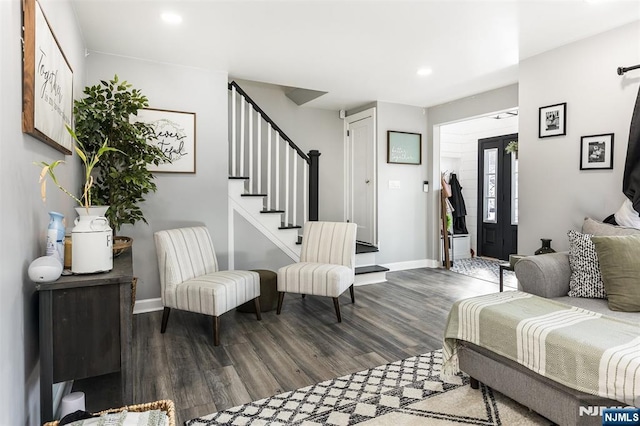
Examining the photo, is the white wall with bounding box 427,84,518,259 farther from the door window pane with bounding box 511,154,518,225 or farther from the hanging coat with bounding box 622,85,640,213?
the hanging coat with bounding box 622,85,640,213

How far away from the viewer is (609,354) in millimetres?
1437

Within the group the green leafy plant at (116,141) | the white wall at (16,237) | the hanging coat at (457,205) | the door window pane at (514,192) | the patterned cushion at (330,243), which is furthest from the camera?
the hanging coat at (457,205)

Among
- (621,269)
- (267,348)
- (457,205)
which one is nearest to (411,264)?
(457,205)

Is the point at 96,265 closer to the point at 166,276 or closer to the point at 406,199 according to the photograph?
the point at 166,276

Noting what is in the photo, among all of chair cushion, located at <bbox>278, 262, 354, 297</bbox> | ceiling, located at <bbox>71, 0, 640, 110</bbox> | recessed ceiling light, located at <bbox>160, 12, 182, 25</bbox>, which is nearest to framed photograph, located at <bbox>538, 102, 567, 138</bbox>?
Answer: ceiling, located at <bbox>71, 0, 640, 110</bbox>

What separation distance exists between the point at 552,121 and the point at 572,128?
0.19 m

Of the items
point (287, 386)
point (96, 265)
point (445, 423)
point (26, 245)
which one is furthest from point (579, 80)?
point (26, 245)

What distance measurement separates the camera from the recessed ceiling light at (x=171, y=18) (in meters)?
2.67

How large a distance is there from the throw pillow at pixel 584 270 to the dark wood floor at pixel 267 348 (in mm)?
1022

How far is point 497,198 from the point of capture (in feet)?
20.7

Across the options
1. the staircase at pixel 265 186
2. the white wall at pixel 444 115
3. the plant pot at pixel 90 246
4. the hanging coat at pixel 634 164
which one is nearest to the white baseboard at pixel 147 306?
the staircase at pixel 265 186

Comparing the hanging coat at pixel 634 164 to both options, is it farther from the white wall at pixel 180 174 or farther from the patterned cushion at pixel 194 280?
the white wall at pixel 180 174

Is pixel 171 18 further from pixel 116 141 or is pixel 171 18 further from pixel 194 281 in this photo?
pixel 194 281

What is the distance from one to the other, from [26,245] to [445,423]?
203 cm
